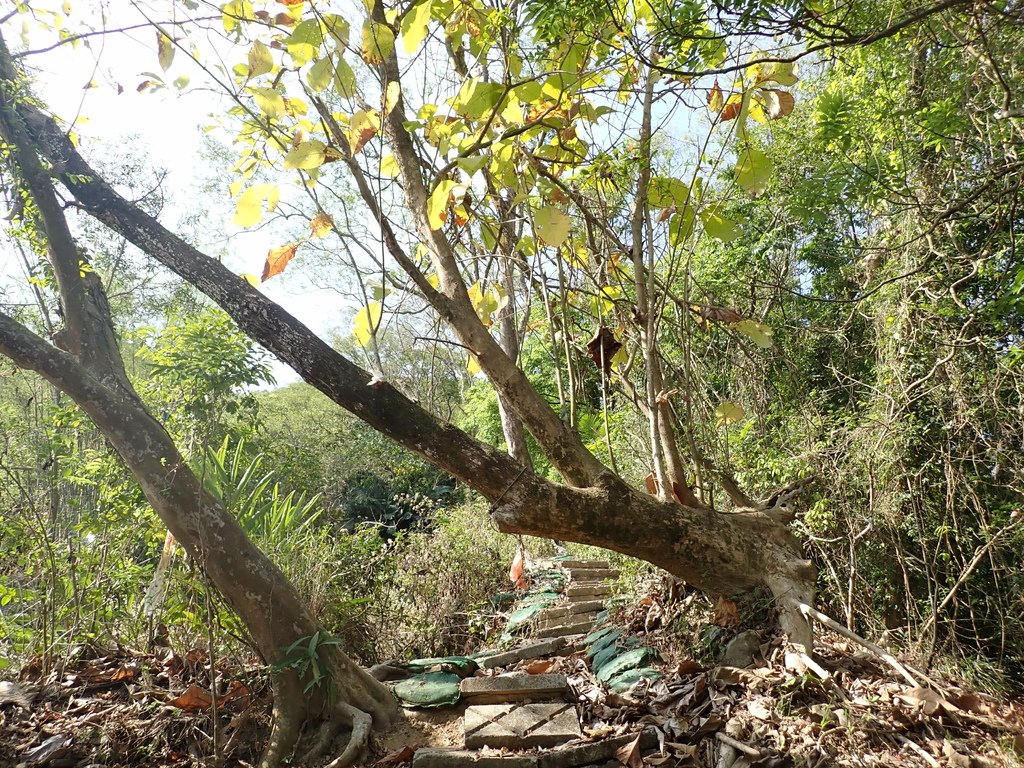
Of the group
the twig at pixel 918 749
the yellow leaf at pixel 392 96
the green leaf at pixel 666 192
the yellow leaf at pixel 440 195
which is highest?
the yellow leaf at pixel 392 96

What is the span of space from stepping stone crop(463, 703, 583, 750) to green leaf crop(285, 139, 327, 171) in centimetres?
223

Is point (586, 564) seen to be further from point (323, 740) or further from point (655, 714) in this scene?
point (323, 740)

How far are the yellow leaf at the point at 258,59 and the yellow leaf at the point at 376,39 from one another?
313 mm

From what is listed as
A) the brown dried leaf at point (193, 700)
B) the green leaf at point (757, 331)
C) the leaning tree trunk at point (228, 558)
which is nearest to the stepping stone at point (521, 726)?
the leaning tree trunk at point (228, 558)

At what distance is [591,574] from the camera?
4.98 metres

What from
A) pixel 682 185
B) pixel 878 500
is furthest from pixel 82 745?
pixel 878 500

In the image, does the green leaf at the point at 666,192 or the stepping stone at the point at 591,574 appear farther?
the stepping stone at the point at 591,574

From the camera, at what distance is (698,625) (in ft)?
9.02

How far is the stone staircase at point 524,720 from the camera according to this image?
7.21 ft

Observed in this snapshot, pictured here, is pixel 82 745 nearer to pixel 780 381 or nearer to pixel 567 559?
pixel 567 559

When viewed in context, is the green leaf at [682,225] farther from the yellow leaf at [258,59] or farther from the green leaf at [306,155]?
the yellow leaf at [258,59]

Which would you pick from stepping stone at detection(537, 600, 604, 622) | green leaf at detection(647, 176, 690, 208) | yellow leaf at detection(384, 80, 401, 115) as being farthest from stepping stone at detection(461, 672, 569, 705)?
yellow leaf at detection(384, 80, 401, 115)

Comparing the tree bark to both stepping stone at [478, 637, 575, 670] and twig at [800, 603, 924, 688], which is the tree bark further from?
stepping stone at [478, 637, 575, 670]

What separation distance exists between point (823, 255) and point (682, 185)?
3.53 m
